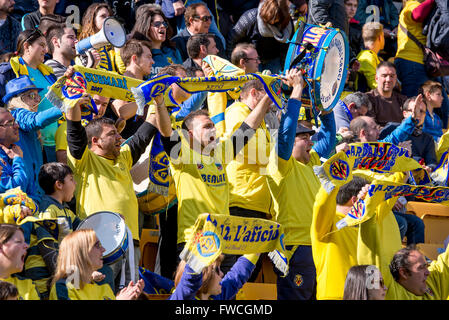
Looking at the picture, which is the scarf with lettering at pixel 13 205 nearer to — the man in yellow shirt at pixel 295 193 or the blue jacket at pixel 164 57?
the man in yellow shirt at pixel 295 193

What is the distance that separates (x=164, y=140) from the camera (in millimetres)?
6832

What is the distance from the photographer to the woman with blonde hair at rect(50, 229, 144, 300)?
5387 millimetres

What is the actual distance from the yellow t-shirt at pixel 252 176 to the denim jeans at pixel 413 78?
434 cm

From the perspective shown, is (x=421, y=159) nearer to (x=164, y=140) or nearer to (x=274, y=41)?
(x=274, y=41)

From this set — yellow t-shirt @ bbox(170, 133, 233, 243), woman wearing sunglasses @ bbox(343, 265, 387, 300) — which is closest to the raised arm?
yellow t-shirt @ bbox(170, 133, 233, 243)

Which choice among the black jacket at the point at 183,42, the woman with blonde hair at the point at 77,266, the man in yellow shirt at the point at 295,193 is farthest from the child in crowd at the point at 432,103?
the woman with blonde hair at the point at 77,266

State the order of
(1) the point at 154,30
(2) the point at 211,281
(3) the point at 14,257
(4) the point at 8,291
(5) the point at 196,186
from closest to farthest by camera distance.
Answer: (4) the point at 8,291, (3) the point at 14,257, (2) the point at 211,281, (5) the point at 196,186, (1) the point at 154,30

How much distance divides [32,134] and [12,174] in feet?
1.97

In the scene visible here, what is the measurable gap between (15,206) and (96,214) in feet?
1.68

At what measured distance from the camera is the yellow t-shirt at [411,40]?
447 inches

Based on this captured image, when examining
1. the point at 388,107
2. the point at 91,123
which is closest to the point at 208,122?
the point at 91,123

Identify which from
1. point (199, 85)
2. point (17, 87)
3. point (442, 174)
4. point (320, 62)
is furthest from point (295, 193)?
point (17, 87)

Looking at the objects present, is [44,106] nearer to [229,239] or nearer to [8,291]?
[229,239]

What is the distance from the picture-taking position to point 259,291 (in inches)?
268
